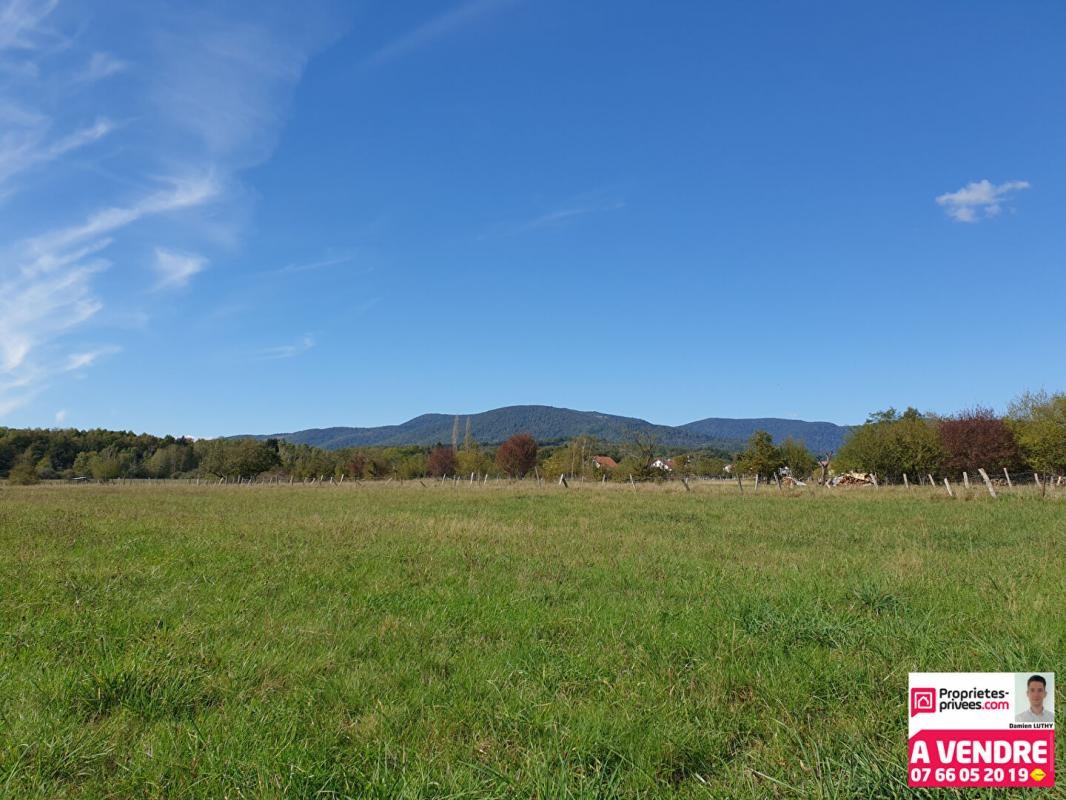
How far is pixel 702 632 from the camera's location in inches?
279

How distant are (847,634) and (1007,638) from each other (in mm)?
1400

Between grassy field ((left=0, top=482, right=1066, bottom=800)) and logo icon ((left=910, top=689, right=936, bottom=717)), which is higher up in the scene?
logo icon ((left=910, top=689, right=936, bottom=717))

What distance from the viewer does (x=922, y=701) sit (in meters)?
3.36

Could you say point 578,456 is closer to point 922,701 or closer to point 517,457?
point 517,457

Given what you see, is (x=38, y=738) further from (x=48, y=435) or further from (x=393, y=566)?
(x=48, y=435)

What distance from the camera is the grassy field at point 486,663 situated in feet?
13.1

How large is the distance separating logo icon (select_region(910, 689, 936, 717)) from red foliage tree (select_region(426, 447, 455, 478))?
108 metres

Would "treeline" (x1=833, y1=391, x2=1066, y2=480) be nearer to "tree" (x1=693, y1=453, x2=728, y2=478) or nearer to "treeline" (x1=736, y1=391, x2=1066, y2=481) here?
"treeline" (x1=736, y1=391, x2=1066, y2=481)

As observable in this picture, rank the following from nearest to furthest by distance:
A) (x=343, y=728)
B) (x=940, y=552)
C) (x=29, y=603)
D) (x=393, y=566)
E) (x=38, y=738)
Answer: (x=38, y=738)
(x=343, y=728)
(x=29, y=603)
(x=393, y=566)
(x=940, y=552)

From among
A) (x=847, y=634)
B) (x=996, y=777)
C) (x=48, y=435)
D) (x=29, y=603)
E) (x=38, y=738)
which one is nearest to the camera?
(x=996, y=777)

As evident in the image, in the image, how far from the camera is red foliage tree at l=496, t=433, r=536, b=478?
10575 cm

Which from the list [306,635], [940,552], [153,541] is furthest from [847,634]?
[153,541]

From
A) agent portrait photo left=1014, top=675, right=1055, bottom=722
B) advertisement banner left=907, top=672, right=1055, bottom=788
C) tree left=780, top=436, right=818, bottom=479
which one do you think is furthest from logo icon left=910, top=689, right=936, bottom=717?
tree left=780, top=436, right=818, bottom=479

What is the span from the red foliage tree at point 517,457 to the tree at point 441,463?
8500 mm
